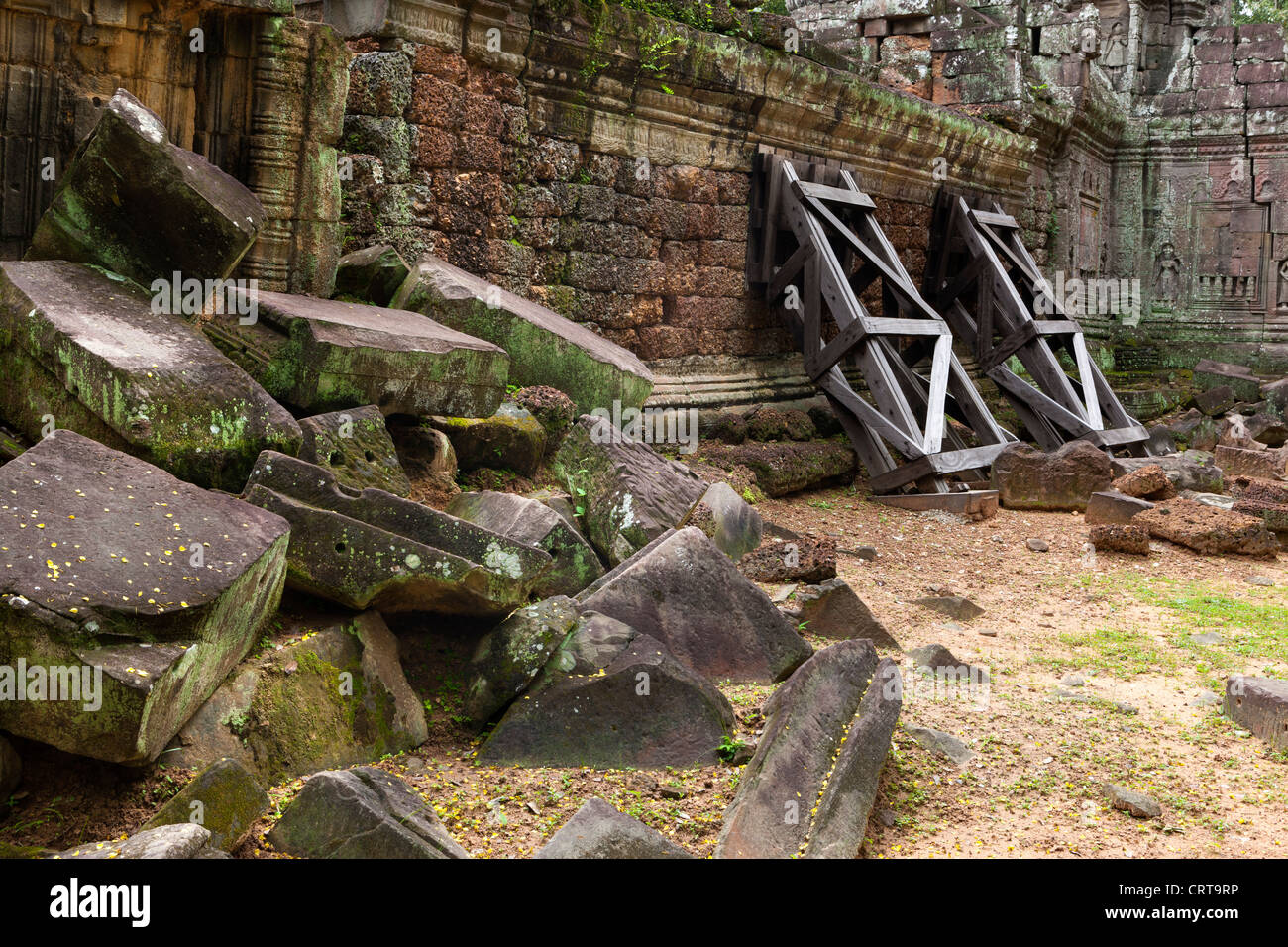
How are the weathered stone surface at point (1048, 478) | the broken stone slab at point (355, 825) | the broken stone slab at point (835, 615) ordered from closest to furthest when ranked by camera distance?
the broken stone slab at point (355, 825), the broken stone slab at point (835, 615), the weathered stone surface at point (1048, 478)

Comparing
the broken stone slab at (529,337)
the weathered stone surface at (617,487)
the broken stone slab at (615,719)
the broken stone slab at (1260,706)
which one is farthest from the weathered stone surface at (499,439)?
the broken stone slab at (1260,706)

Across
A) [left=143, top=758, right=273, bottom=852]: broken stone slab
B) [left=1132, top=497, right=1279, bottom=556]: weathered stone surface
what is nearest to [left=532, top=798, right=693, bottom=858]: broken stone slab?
[left=143, top=758, right=273, bottom=852]: broken stone slab

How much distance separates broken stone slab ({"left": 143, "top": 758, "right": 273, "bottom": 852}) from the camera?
8.77 ft

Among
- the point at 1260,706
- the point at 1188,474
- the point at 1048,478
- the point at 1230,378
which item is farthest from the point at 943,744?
the point at 1230,378

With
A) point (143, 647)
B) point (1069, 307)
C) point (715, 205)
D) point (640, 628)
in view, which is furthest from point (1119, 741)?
point (1069, 307)

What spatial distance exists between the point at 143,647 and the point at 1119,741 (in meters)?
3.14

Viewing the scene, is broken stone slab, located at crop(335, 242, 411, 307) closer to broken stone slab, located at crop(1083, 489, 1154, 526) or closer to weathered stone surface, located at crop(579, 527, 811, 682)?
weathered stone surface, located at crop(579, 527, 811, 682)

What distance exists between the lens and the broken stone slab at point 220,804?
2.67 meters

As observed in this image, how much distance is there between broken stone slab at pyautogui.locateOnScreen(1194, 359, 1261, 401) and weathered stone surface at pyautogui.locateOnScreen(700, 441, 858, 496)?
26.5 ft

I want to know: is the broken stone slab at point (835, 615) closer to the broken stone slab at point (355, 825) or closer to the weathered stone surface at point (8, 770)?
the broken stone slab at point (355, 825)

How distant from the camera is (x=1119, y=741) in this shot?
413 centimetres

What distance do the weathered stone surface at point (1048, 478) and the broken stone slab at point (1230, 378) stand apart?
695 cm

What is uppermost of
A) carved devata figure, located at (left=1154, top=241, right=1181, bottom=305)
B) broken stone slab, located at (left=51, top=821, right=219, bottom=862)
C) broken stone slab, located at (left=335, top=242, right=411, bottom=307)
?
carved devata figure, located at (left=1154, top=241, right=1181, bottom=305)

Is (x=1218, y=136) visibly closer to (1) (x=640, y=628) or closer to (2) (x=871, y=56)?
(2) (x=871, y=56)
